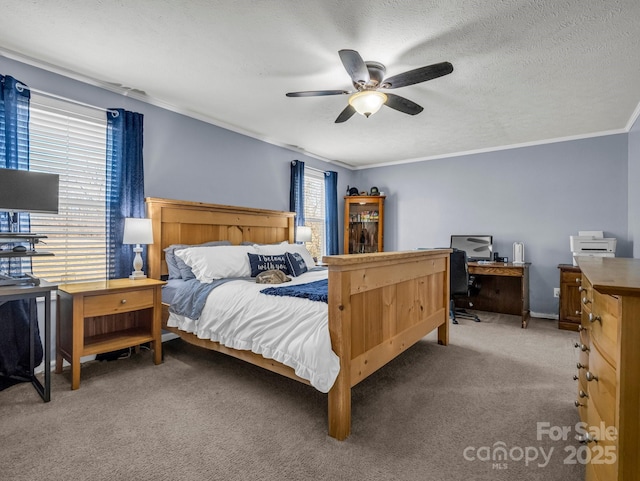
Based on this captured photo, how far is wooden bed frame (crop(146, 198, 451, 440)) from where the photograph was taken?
1788mm

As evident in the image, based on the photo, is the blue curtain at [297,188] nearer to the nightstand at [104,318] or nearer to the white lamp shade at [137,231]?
the white lamp shade at [137,231]

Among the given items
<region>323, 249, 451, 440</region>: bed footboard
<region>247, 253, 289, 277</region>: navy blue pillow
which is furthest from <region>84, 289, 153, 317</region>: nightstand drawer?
<region>323, 249, 451, 440</region>: bed footboard

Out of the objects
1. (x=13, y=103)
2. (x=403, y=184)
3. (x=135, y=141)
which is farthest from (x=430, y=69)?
(x=403, y=184)

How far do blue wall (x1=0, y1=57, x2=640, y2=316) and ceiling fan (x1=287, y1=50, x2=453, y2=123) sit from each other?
67.4 inches

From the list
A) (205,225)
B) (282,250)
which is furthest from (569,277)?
(205,225)

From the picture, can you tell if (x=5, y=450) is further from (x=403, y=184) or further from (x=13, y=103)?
(x=403, y=184)

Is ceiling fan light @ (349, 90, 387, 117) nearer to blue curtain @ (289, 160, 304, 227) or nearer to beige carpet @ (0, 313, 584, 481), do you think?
beige carpet @ (0, 313, 584, 481)

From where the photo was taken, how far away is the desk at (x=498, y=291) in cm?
429

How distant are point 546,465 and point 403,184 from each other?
184 inches

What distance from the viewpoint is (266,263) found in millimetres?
3258

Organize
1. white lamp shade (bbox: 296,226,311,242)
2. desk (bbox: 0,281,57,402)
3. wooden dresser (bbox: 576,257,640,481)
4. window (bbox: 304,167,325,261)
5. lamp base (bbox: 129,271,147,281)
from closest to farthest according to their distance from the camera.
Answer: wooden dresser (bbox: 576,257,640,481) < desk (bbox: 0,281,57,402) < lamp base (bbox: 129,271,147,281) < white lamp shade (bbox: 296,226,311,242) < window (bbox: 304,167,325,261)

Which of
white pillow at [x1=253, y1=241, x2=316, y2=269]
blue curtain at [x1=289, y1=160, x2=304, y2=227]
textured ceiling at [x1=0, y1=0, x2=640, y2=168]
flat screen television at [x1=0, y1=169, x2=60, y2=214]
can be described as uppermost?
textured ceiling at [x1=0, y1=0, x2=640, y2=168]

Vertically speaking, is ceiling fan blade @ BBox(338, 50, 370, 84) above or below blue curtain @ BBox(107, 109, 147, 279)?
above

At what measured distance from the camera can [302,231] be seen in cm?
461
